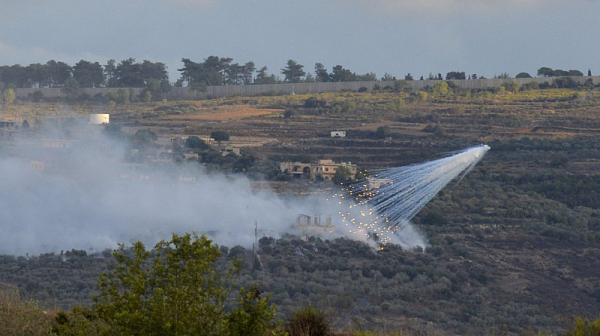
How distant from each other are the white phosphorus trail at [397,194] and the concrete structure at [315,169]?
185 centimetres

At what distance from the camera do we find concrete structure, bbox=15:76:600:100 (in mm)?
83250

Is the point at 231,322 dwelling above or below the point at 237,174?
above

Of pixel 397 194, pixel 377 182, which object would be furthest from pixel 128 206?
pixel 397 194

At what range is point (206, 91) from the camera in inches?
3509

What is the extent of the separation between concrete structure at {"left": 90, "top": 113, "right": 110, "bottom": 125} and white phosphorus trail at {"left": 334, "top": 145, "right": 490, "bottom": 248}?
23.5 metres

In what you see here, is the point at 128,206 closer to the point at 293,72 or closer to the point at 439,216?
the point at 439,216

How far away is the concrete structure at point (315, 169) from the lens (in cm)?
5494

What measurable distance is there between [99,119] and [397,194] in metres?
27.9

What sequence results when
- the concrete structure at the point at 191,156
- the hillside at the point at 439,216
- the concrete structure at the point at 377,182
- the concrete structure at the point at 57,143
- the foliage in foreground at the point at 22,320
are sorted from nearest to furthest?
the foliage in foreground at the point at 22,320 < the hillside at the point at 439,216 < the concrete structure at the point at 377,182 < the concrete structure at the point at 191,156 < the concrete structure at the point at 57,143

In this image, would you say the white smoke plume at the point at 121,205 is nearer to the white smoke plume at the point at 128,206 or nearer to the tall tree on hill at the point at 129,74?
the white smoke plume at the point at 128,206

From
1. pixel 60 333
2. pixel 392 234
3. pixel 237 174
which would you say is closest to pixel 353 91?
pixel 237 174

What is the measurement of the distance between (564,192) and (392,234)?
1125 centimetres

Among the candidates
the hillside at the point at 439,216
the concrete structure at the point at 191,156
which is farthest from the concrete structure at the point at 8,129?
the concrete structure at the point at 191,156

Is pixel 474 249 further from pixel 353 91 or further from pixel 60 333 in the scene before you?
pixel 353 91
